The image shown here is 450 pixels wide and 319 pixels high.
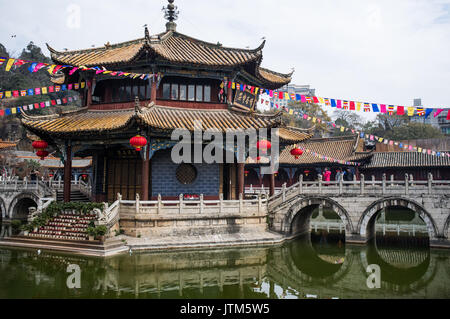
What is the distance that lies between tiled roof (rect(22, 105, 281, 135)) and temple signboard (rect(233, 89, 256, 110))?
1712 mm

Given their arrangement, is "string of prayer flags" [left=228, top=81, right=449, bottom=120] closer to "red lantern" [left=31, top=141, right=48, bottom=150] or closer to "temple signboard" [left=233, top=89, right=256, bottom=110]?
"temple signboard" [left=233, top=89, right=256, bottom=110]

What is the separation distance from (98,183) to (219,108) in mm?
8445

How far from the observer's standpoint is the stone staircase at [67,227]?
632 inches

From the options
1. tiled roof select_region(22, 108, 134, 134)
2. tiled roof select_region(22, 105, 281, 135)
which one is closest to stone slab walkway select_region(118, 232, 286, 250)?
tiled roof select_region(22, 105, 281, 135)

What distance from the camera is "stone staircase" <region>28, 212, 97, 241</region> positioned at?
52.7 feet

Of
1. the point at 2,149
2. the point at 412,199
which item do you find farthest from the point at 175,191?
the point at 2,149

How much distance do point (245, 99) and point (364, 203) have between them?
948cm

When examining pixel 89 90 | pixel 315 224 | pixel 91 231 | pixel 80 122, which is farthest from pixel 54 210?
pixel 315 224

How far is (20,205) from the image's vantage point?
1142 inches

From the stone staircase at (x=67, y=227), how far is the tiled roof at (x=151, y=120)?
4.18 meters
